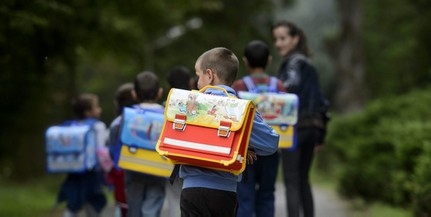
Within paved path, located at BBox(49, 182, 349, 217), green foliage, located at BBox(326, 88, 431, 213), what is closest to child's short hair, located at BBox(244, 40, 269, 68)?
green foliage, located at BBox(326, 88, 431, 213)

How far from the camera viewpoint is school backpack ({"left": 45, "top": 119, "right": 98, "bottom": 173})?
9703 mm

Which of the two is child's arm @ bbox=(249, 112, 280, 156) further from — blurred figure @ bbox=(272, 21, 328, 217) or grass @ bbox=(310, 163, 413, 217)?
grass @ bbox=(310, 163, 413, 217)

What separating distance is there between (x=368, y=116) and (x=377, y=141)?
1927 mm

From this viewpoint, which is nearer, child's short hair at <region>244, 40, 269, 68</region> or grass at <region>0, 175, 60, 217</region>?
child's short hair at <region>244, 40, 269, 68</region>

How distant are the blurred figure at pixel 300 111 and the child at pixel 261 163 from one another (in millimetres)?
363

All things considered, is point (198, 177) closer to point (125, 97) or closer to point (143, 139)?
point (143, 139)

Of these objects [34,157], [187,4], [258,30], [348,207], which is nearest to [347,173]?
[348,207]

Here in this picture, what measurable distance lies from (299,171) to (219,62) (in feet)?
10.3

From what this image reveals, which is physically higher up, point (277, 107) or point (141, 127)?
point (277, 107)

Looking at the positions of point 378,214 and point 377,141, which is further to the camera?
point 377,141

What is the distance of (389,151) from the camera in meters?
11.8

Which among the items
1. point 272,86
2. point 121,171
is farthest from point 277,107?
point 121,171

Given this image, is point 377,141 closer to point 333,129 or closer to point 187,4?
point 333,129

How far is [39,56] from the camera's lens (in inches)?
555
